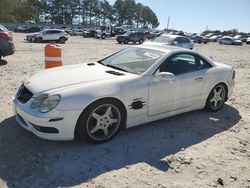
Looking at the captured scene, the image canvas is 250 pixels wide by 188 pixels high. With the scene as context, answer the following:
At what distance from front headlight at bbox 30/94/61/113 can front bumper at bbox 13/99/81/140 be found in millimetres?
87

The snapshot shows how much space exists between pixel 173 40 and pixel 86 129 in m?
17.0

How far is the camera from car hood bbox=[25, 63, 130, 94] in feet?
15.0

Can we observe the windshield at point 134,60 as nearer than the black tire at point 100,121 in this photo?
No

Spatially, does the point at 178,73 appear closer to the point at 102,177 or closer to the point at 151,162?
the point at 151,162

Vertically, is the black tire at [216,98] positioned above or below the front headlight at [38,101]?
below

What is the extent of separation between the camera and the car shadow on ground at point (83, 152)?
3801 mm

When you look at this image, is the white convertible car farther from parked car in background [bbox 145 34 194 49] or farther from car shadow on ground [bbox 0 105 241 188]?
parked car in background [bbox 145 34 194 49]

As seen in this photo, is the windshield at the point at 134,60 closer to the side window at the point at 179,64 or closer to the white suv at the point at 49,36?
the side window at the point at 179,64

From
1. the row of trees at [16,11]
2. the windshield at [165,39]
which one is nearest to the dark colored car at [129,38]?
the windshield at [165,39]

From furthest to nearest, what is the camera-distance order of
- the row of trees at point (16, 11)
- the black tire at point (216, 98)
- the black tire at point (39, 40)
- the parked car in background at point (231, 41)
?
1. the row of trees at point (16, 11)
2. the parked car in background at point (231, 41)
3. the black tire at point (39, 40)
4. the black tire at point (216, 98)

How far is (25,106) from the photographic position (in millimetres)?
4453

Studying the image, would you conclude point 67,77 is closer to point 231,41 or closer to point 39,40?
point 39,40

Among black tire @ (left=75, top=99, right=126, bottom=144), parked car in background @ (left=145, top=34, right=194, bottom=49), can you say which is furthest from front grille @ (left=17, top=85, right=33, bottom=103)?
parked car in background @ (left=145, top=34, right=194, bottom=49)

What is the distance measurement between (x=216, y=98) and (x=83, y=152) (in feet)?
10.9
